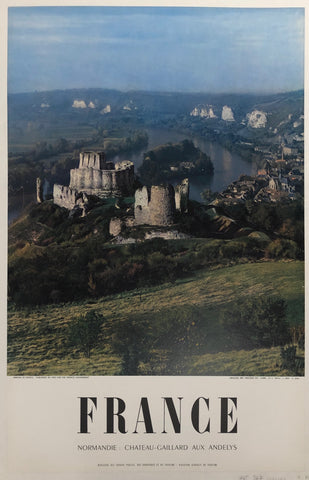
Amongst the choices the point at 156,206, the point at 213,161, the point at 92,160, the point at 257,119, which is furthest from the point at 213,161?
the point at 92,160

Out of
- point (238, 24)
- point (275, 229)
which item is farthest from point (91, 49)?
point (275, 229)

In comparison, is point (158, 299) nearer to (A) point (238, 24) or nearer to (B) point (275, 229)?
A: (B) point (275, 229)

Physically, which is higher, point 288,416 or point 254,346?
point 254,346

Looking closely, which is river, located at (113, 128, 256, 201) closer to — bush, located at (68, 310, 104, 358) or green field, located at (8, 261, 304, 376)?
green field, located at (8, 261, 304, 376)

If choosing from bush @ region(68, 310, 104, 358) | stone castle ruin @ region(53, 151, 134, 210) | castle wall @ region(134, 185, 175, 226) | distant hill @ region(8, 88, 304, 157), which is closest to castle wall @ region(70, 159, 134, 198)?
stone castle ruin @ region(53, 151, 134, 210)

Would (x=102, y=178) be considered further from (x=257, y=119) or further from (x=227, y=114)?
(x=257, y=119)

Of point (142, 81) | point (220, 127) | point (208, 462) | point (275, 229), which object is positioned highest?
point (142, 81)
